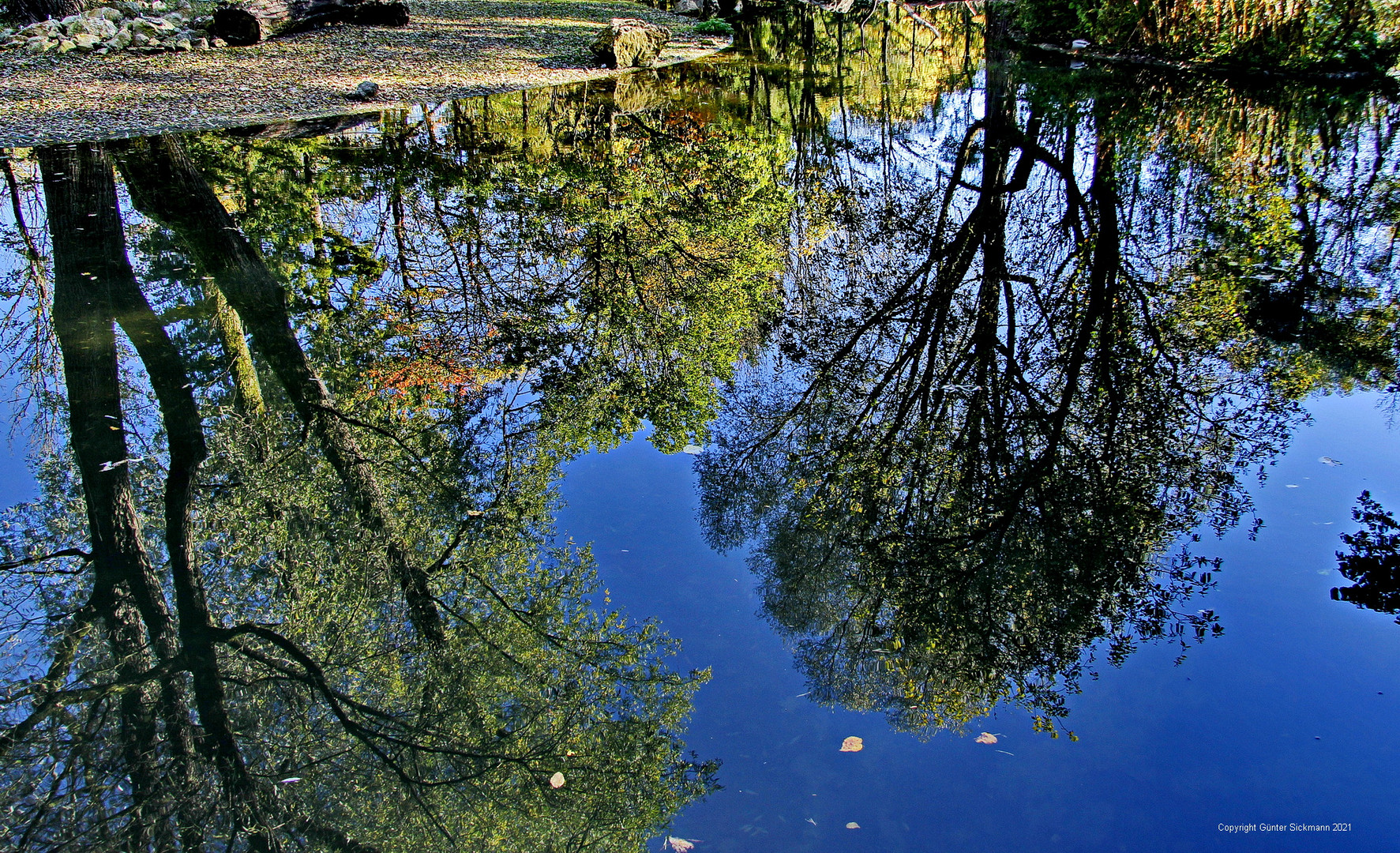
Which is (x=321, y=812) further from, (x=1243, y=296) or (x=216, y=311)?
(x=1243, y=296)

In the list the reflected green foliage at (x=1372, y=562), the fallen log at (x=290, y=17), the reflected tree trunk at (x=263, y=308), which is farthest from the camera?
the fallen log at (x=290, y=17)

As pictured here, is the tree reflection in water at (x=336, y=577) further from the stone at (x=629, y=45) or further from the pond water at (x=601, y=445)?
the stone at (x=629, y=45)

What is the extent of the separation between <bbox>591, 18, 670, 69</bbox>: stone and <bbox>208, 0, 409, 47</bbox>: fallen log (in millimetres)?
3376

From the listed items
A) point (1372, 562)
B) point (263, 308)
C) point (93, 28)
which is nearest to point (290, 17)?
point (93, 28)

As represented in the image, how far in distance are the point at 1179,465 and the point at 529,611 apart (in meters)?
3.03

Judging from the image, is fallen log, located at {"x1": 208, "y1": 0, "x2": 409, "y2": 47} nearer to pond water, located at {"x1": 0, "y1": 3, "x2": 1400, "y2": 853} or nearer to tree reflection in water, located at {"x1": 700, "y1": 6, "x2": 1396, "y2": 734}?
pond water, located at {"x1": 0, "y1": 3, "x2": 1400, "y2": 853}

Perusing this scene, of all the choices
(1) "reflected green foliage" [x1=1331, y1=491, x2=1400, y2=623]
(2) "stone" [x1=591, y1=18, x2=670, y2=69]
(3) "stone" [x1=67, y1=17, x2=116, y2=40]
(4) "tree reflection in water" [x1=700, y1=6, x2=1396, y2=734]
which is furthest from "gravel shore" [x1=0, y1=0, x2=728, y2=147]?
(1) "reflected green foliage" [x1=1331, y1=491, x2=1400, y2=623]

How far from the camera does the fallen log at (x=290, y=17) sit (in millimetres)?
10898

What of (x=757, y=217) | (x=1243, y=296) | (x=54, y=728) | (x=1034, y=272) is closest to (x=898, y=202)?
(x=757, y=217)

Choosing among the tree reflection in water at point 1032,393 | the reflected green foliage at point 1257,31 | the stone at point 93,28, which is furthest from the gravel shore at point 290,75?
the reflected green foliage at point 1257,31

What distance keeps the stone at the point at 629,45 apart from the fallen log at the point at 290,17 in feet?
11.1

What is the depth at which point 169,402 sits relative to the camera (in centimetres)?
408

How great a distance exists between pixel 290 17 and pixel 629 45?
5.03 m

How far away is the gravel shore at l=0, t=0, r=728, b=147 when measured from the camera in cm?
777
